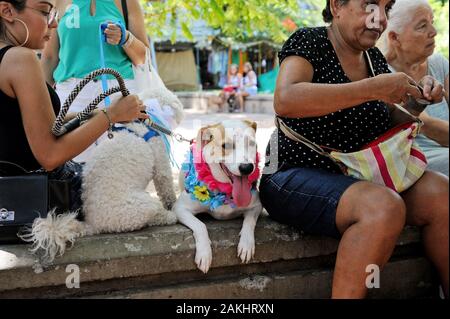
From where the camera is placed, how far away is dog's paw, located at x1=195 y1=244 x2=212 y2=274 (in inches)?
91.0

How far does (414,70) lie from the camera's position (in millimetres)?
3283

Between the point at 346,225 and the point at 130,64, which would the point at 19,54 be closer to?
the point at 130,64

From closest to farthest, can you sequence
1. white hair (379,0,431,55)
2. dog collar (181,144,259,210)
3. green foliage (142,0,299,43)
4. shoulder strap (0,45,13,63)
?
shoulder strap (0,45,13,63) < dog collar (181,144,259,210) < white hair (379,0,431,55) < green foliage (142,0,299,43)

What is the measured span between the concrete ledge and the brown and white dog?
6 cm

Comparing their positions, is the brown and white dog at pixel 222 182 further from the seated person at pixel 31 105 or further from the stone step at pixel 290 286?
the seated person at pixel 31 105

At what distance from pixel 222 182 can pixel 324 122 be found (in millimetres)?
588

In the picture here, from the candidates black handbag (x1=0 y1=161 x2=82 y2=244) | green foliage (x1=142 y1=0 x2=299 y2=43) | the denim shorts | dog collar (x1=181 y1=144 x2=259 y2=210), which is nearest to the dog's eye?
dog collar (x1=181 y1=144 x2=259 y2=210)

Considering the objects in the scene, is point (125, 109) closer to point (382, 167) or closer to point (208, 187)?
point (208, 187)

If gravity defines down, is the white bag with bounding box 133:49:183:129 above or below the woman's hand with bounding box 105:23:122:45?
below

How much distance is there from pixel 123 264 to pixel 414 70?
230cm

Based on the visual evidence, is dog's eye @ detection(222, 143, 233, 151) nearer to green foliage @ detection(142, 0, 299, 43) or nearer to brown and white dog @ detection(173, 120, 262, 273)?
brown and white dog @ detection(173, 120, 262, 273)

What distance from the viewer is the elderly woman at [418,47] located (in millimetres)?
3073

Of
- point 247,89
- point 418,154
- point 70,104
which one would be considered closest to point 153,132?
point 70,104
